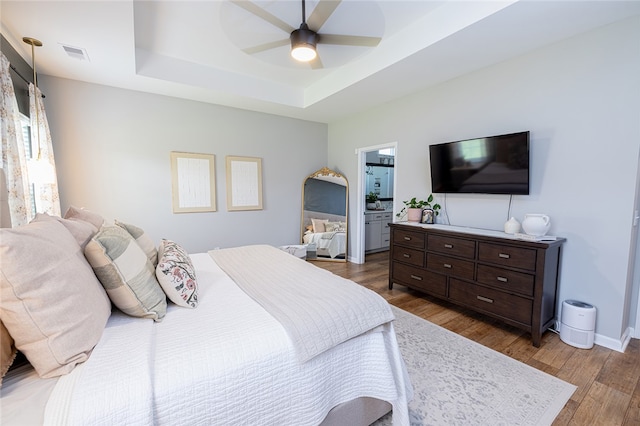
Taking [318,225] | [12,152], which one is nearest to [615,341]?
[318,225]

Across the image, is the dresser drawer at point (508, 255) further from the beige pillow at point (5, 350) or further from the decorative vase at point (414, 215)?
the beige pillow at point (5, 350)

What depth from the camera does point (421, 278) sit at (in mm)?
3197

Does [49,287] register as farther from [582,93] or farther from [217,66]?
[582,93]

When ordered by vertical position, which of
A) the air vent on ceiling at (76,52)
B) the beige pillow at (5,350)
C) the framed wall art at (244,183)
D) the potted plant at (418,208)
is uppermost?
the air vent on ceiling at (76,52)

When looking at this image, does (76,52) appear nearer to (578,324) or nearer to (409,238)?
(409,238)

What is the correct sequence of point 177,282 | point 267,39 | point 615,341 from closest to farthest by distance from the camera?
point 177,282
point 615,341
point 267,39

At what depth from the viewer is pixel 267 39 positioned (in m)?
2.47

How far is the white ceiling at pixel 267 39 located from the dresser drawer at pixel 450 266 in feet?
6.80

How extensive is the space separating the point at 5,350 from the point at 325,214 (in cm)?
445

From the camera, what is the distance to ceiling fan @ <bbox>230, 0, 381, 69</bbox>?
1799 millimetres

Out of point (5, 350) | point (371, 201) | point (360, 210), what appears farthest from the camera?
point (371, 201)

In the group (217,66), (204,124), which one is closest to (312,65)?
(217,66)

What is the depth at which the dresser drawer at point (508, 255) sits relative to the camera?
2.29m

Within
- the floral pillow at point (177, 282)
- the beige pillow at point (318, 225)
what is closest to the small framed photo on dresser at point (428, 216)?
the beige pillow at point (318, 225)
